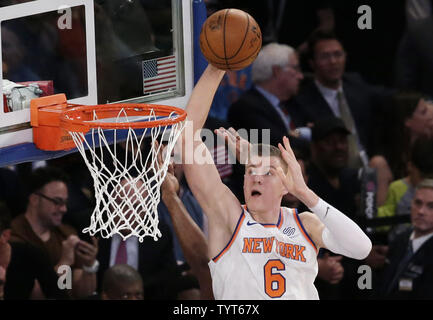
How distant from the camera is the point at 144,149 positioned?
235 inches

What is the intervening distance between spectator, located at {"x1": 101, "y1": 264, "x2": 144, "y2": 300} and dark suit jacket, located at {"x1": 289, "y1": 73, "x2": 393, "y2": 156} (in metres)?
1.52

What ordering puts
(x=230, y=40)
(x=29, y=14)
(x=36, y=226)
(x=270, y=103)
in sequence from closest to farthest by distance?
(x=29, y=14), (x=230, y=40), (x=36, y=226), (x=270, y=103)

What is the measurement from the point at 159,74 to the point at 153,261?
1.29 m

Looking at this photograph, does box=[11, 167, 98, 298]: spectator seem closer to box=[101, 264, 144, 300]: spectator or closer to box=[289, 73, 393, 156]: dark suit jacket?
box=[101, 264, 144, 300]: spectator

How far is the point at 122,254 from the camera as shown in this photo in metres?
5.82

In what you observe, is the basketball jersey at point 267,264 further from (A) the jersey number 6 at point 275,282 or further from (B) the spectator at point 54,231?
(B) the spectator at point 54,231

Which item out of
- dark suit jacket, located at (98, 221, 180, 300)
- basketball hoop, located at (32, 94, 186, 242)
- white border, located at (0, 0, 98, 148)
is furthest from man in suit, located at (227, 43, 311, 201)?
white border, located at (0, 0, 98, 148)

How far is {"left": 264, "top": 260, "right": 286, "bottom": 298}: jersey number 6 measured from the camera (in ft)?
16.2

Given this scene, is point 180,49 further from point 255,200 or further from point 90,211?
point 90,211

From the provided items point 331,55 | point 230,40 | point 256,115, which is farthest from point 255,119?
point 230,40

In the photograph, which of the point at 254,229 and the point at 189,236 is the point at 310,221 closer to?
the point at 254,229

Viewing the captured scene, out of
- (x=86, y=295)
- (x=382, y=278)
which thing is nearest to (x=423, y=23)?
(x=382, y=278)

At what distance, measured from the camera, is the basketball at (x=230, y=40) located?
4766mm
